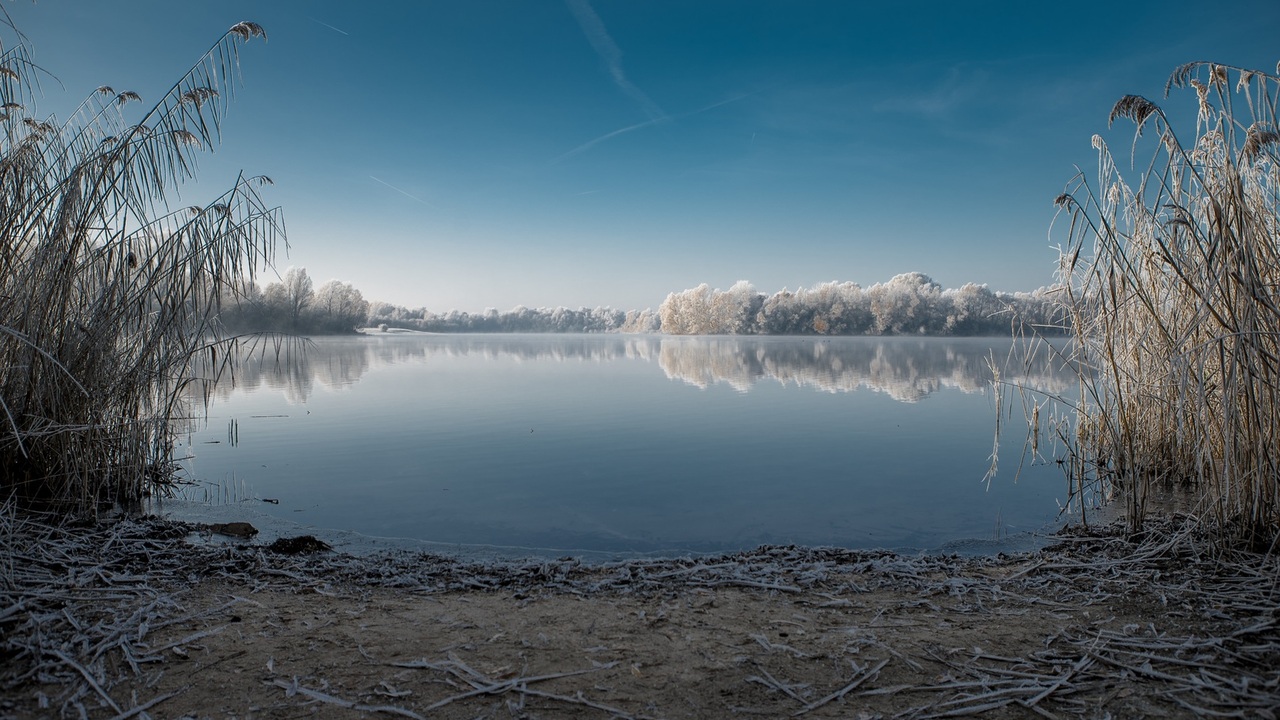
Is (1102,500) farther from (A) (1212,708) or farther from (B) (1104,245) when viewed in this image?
(A) (1212,708)

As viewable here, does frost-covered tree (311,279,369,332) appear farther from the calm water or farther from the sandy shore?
the sandy shore

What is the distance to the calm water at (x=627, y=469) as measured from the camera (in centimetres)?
492

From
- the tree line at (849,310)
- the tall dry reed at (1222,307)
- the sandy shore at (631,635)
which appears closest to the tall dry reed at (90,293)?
the sandy shore at (631,635)

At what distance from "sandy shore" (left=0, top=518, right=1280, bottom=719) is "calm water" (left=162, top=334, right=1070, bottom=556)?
126 cm

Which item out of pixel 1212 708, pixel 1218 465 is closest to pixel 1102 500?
pixel 1218 465

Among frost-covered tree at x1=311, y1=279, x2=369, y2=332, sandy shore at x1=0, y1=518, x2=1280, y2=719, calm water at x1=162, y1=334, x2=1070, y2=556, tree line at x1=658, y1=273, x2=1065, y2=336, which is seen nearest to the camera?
sandy shore at x1=0, y1=518, x2=1280, y2=719

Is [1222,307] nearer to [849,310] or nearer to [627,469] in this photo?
[627,469]

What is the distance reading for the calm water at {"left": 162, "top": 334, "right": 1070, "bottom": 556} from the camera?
4922mm

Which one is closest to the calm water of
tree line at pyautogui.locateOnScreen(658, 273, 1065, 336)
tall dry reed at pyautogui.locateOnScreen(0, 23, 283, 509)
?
tall dry reed at pyautogui.locateOnScreen(0, 23, 283, 509)

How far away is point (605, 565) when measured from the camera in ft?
12.1

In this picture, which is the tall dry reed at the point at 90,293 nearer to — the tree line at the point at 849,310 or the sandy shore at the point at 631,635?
the sandy shore at the point at 631,635

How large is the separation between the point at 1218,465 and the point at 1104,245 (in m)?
1.39

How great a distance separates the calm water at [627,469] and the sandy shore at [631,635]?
1.26 metres

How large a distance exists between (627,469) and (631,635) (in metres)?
4.15
